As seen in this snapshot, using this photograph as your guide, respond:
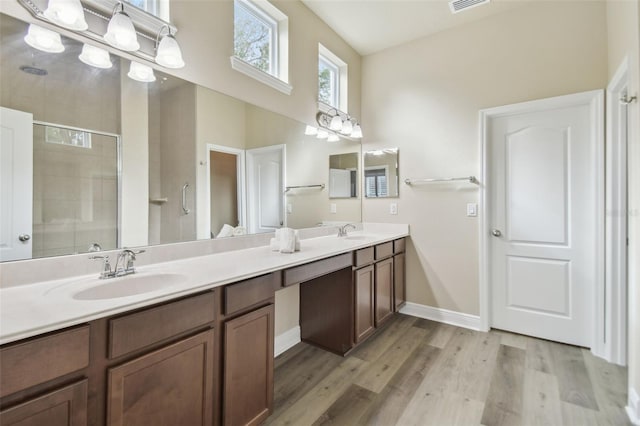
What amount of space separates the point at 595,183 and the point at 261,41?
9.07 ft

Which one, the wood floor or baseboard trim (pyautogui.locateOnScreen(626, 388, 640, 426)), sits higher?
baseboard trim (pyautogui.locateOnScreen(626, 388, 640, 426))

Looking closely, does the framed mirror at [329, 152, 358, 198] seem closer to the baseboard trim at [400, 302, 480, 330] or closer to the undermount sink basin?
the baseboard trim at [400, 302, 480, 330]

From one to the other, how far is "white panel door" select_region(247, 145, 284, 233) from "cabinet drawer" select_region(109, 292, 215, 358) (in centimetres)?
100

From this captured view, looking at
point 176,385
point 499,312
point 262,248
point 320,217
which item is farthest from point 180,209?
point 499,312

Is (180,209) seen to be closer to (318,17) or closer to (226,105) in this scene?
(226,105)

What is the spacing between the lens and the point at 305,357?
2273mm

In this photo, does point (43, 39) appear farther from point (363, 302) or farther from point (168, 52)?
point (363, 302)

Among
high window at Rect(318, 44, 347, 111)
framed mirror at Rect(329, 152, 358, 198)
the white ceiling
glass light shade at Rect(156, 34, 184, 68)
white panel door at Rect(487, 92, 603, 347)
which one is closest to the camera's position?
glass light shade at Rect(156, 34, 184, 68)

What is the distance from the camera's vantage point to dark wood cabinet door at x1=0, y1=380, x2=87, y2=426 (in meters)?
0.76

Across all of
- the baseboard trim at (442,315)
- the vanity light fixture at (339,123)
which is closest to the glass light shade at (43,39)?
the vanity light fixture at (339,123)

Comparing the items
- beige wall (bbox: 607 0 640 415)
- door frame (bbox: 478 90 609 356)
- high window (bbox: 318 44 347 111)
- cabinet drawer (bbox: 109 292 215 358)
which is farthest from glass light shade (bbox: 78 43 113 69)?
door frame (bbox: 478 90 609 356)

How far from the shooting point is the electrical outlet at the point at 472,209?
273 centimetres

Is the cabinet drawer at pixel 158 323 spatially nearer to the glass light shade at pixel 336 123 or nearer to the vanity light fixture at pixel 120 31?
the vanity light fixture at pixel 120 31

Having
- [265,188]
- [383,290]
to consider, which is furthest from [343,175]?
[383,290]
